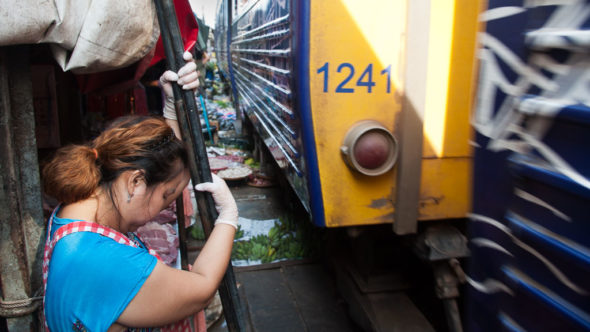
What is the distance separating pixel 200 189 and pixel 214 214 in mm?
118

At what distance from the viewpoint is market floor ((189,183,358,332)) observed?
10.5 ft

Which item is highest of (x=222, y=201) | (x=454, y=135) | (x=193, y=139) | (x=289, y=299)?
(x=193, y=139)

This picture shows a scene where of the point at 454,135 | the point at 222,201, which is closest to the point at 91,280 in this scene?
the point at 222,201

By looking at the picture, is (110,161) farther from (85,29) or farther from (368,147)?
(368,147)

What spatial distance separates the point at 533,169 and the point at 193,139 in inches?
39.4

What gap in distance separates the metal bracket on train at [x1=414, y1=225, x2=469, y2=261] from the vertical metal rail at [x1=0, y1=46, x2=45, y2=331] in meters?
1.90

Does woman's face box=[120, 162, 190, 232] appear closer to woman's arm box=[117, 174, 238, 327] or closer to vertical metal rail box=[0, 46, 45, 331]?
woman's arm box=[117, 174, 238, 327]

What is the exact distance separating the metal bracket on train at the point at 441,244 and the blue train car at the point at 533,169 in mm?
1171

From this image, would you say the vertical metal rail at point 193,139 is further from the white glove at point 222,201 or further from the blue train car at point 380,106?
A: the blue train car at point 380,106

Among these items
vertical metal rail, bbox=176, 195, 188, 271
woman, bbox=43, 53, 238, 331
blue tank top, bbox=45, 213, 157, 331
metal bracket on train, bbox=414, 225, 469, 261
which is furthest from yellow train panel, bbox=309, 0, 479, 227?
blue tank top, bbox=45, 213, 157, 331

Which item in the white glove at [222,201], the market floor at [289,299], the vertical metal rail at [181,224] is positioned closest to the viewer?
the white glove at [222,201]

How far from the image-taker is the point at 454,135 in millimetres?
2266

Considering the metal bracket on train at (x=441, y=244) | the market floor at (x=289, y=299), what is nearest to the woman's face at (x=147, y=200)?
the metal bracket on train at (x=441, y=244)

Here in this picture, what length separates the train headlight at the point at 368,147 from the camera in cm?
212
